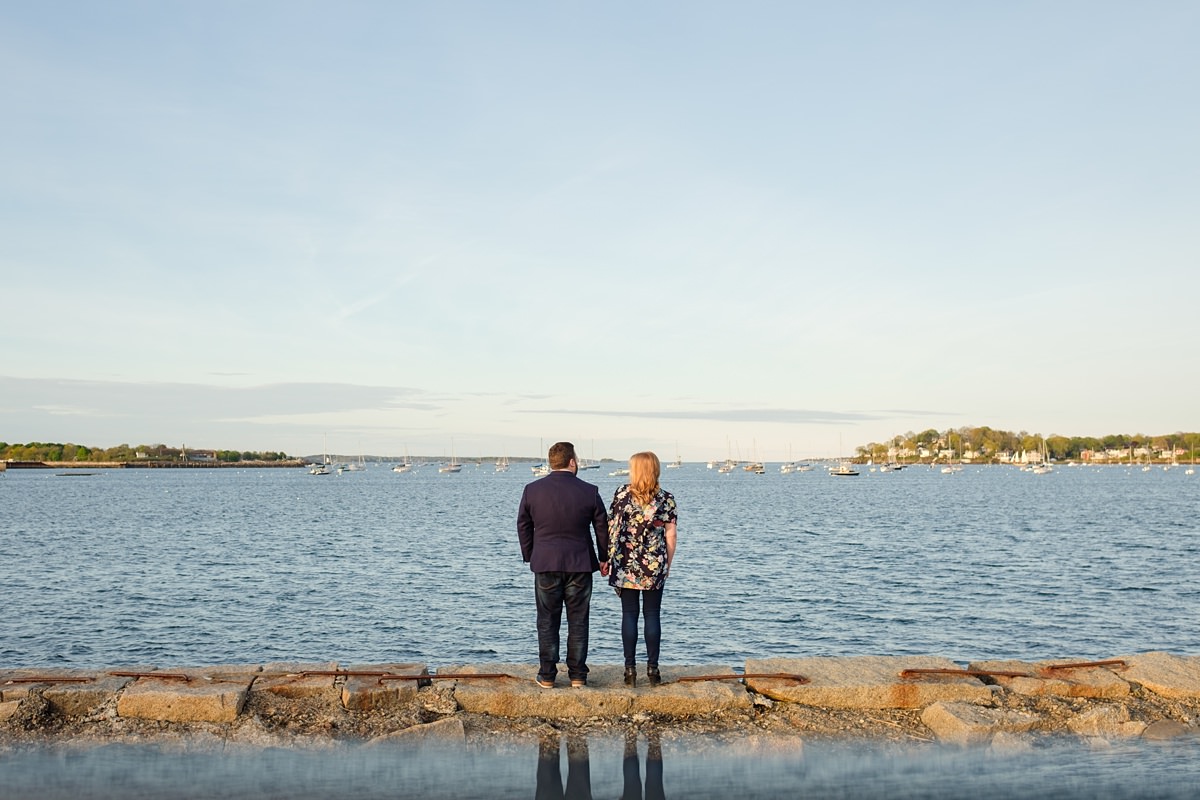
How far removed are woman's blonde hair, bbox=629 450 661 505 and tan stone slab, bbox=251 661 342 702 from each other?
127 inches

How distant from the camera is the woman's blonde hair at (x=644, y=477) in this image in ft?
29.3

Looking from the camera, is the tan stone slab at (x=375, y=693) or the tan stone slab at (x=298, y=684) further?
the tan stone slab at (x=298, y=684)

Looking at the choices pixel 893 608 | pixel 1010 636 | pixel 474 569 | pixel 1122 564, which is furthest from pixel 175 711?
pixel 1122 564

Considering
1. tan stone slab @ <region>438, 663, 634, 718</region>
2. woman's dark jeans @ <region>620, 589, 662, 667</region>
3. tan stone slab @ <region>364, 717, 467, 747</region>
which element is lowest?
tan stone slab @ <region>364, 717, 467, 747</region>

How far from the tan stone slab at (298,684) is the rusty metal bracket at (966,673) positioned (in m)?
5.20

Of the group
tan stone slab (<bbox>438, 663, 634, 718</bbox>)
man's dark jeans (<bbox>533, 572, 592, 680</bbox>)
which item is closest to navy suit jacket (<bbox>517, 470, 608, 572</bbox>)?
man's dark jeans (<bbox>533, 572, 592, 680</bbox>)

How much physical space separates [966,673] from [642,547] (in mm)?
3267

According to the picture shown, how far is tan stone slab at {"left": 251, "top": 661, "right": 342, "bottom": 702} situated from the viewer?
8.66 metres

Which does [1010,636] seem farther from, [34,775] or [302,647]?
[34,775]

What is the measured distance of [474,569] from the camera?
123ft

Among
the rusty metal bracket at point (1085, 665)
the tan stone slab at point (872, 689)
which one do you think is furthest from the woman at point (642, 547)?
the rusty metal bracket at point (1085, 665)

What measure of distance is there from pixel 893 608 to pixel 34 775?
25035mm

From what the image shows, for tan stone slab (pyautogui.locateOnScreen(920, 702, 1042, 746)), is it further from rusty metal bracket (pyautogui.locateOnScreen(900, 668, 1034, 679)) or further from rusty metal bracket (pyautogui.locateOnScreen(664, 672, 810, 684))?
rusty metal bracket (pyautogui.locateOnScreen(664, 672, 810, 684))

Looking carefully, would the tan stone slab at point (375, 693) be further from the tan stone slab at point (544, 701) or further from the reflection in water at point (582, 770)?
the reflection in water at point (582, 770)
